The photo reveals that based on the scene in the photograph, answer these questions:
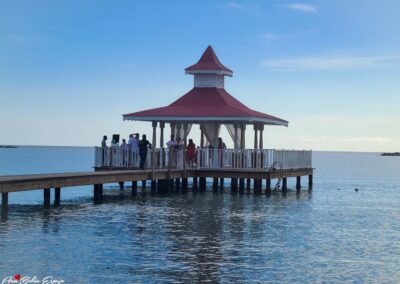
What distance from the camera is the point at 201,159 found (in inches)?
1439

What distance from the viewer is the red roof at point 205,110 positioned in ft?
119

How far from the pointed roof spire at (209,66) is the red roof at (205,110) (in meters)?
0.99

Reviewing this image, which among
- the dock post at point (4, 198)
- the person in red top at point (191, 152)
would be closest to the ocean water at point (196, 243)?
the dock post at point (4, 198)

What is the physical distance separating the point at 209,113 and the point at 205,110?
97 centimetres

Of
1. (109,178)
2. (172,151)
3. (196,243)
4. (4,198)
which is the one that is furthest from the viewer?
(172,151)

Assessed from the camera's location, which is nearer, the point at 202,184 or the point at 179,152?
the point at 179,152

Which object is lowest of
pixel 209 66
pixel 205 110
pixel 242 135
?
pixel 242 135

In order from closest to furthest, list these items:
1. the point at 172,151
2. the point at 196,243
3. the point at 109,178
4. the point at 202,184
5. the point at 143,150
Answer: the point at 196,243 < the point at 109,178 < the point at 143,150 < the point at 172,151 < the point at 202,184

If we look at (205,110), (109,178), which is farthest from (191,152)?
(109,178)

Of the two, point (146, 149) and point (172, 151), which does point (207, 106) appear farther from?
point (146, 149)

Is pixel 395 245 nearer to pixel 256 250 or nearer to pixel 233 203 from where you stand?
pixel 256 250

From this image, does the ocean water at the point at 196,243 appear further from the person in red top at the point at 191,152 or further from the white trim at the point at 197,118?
the white trim at the point at 197,118

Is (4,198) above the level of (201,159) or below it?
below

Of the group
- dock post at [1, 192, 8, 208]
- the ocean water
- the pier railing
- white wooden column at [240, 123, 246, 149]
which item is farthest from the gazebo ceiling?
dock post at [1, 192, 8, 208]
